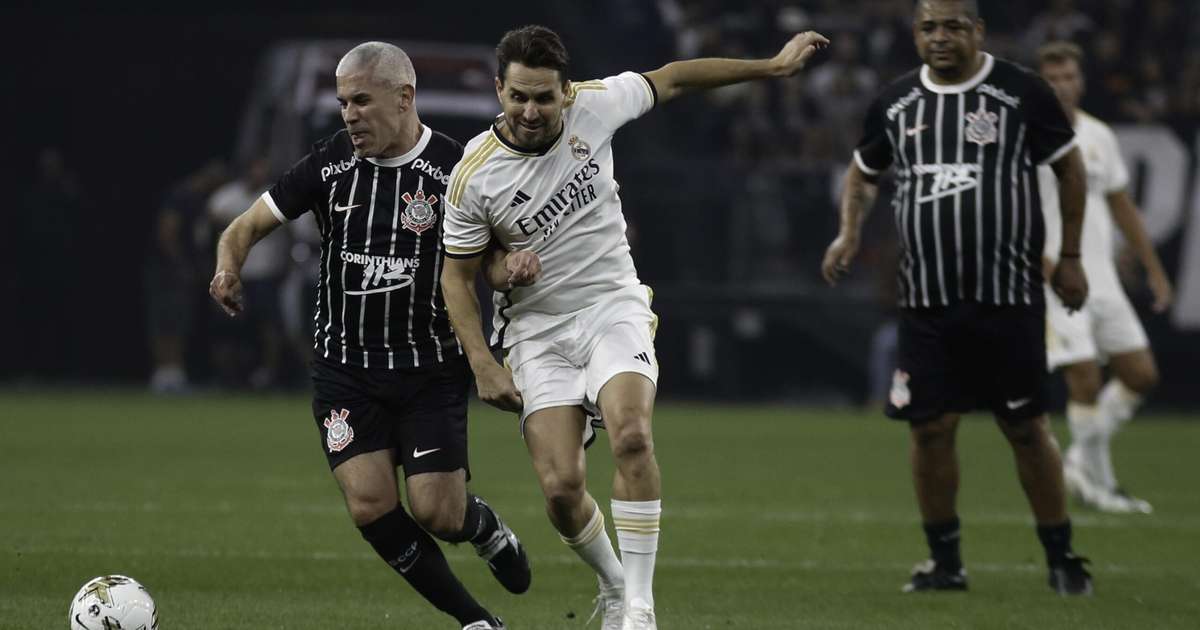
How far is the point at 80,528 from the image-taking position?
9.44 metres

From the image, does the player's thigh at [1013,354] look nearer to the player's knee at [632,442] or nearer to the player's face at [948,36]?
the player's face at [948,36]

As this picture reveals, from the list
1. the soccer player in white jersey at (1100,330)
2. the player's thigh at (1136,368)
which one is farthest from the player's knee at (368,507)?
the player's thigh at (1136,368)

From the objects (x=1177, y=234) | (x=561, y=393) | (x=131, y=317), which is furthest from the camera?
(x=131, y=317)

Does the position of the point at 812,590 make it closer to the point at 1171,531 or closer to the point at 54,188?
the point at 1171,531

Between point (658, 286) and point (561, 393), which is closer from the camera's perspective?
point (561, 393)

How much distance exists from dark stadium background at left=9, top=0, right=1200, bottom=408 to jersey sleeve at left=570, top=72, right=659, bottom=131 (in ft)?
38.8

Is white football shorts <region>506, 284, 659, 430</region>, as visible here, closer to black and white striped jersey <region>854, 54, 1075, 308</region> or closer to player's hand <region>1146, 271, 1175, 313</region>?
black and white striped jersey <region>854, 54, 1075, 308</region>

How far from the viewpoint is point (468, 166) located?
646cm

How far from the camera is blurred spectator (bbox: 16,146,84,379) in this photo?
65.7 ft

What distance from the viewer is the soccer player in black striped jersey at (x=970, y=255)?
7590mm

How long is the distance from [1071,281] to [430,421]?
2.79 meters

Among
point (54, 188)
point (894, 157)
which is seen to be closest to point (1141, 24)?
point (54, 188)

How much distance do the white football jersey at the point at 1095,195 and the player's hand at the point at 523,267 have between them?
4.23 meters

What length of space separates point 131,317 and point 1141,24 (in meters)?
11.0
